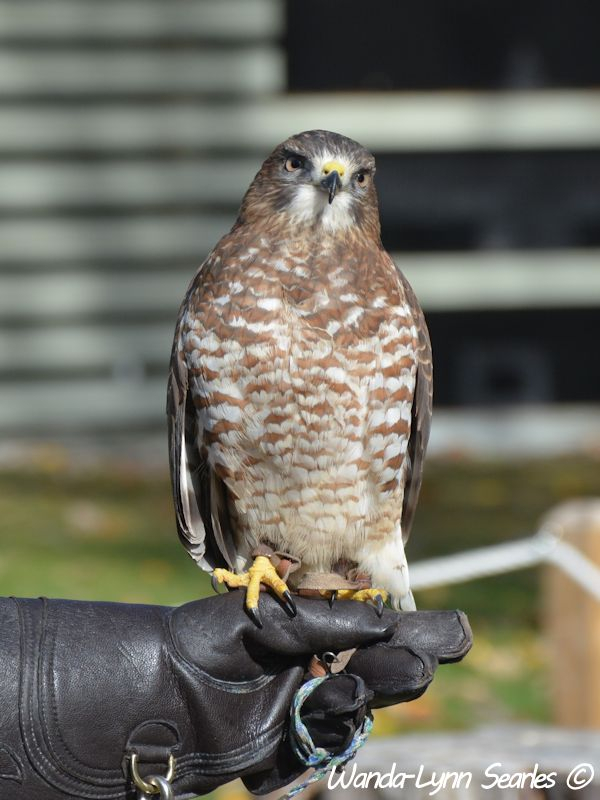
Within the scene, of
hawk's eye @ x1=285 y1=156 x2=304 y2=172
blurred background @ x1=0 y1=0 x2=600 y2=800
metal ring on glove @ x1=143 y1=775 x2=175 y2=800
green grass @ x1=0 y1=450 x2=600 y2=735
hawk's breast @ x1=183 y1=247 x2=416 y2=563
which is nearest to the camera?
metal ring on glove @ x1=143 y1=775 x2=175 y2=800

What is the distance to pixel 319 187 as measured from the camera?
3629 millimetres

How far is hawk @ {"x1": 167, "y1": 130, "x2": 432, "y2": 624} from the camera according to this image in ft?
11.4

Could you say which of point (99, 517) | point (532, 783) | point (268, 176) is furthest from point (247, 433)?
point (99, 517)

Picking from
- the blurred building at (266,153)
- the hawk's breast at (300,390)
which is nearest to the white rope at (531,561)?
the hawk's breast at (300,390)

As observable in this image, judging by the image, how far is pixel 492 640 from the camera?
21.1ft

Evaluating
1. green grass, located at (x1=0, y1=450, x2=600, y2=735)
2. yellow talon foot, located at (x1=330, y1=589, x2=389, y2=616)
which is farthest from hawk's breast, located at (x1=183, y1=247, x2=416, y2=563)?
green grass, located at (x1=0, y1=450, x2=600, y2=735)

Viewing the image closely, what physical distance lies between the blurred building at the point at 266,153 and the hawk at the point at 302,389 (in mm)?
5422

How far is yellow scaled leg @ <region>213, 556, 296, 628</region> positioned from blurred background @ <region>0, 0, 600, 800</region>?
Result: 452 cm

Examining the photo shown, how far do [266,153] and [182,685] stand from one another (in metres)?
6.45

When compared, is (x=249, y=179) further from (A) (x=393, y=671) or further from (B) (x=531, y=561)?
(A) (x=393, y=671)

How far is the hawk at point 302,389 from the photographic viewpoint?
11.4 feet

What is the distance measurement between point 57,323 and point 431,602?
3.65 metres

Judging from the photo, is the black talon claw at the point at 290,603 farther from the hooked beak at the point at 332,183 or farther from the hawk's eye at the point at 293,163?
the hawk's eye at the point at 293,163

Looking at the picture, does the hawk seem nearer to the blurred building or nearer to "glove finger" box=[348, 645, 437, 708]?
"glove finger" box=[348, 645, 437, 708]
